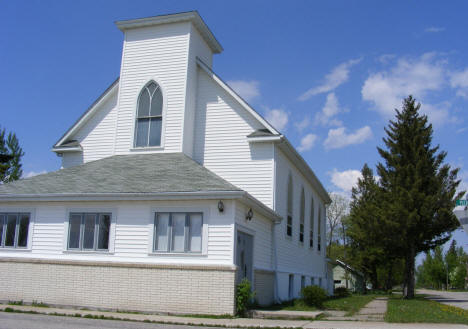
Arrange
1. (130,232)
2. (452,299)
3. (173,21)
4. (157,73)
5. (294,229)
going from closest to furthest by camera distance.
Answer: (130,232)
(157,73)
(173,21)
(294,229)
(452,299)

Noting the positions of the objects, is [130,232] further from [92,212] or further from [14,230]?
[14,230]

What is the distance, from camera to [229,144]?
69.5 feet

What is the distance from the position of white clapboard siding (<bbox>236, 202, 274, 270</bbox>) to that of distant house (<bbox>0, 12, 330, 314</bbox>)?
4cm

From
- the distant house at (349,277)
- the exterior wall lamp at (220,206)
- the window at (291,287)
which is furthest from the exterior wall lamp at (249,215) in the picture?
the distant house at (349,277)

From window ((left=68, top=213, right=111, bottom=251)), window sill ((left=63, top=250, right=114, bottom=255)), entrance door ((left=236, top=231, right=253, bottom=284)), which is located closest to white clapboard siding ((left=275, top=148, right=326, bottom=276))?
entrance door ((left=236, top=231, right=253, bottom=284))

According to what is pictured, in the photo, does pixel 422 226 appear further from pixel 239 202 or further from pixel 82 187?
pixel 82 187

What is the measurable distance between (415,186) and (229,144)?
Answer: 1642cm

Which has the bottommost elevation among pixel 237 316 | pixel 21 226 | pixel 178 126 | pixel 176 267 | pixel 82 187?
pixel 237 316

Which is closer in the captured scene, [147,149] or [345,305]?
[147,149]

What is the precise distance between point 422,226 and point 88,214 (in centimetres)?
2416

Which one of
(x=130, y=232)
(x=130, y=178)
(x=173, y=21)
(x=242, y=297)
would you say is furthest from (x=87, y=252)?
(x=173, y=21)

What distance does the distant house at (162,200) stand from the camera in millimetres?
15555

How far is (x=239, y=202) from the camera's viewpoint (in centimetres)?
1590

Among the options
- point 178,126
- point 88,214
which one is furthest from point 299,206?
point 88,214
